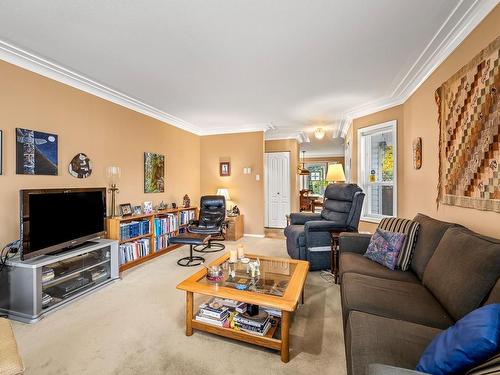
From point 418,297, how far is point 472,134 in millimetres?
1302

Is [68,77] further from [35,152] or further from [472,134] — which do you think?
[472,134]

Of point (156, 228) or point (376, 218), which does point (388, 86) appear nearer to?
point (376, 218)

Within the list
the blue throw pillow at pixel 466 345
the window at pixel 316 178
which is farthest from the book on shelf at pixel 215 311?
the window at pixel 316 178

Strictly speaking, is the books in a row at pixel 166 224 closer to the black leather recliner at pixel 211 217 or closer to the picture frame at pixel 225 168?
the black leather recliner at pixel 211 217

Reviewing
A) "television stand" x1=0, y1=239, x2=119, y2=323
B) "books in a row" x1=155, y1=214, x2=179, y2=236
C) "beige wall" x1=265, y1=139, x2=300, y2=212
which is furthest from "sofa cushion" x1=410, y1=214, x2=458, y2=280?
"beige wall" x1=265, y1=139, x2=300, y2=212

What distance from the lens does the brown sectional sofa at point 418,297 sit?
1.08 m

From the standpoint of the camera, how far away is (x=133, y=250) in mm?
3422

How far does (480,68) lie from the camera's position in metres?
1.76

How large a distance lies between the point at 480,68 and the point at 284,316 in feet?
7.41

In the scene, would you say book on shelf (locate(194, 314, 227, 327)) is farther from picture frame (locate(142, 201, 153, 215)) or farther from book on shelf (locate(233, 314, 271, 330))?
picture frame (locate(142, 201, 153, 215))

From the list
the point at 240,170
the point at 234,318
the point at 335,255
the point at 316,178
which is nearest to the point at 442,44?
the point at 335,255

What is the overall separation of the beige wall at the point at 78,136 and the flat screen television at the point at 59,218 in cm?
33

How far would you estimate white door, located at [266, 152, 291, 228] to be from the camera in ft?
20.7

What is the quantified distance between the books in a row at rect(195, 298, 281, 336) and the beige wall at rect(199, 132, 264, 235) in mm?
3391
